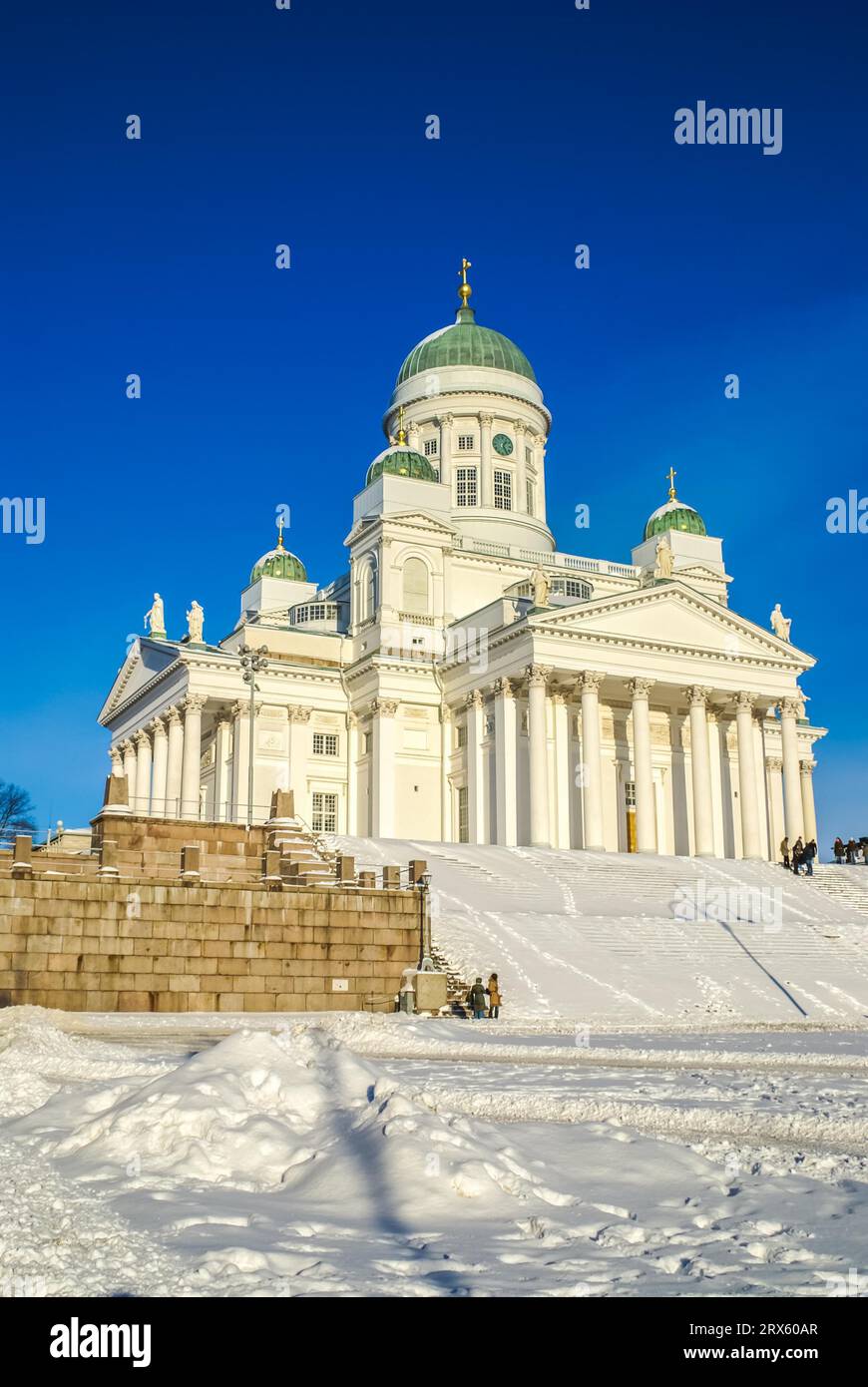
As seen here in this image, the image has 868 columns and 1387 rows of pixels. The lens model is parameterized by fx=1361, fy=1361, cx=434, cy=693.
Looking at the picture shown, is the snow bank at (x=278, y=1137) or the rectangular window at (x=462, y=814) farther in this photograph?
the rectangular window at (x=462, y=814)

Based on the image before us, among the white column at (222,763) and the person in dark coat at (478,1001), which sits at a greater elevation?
the white column at (222,763)

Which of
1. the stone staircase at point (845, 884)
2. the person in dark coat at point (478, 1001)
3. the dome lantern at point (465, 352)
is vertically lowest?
the person in dark coat at point (478, 1001)

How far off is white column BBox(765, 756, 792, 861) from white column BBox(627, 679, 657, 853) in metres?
10.7

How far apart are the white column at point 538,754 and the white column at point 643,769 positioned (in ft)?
12.4

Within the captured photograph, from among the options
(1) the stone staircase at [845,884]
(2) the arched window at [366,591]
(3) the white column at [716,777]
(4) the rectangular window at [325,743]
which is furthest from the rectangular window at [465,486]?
(1) the stone staircase at [845,884]

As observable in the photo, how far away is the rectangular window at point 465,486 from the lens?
7188 centimetres

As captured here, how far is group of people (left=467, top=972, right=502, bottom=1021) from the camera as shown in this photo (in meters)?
28.6

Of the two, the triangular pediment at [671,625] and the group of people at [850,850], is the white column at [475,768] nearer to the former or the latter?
the triangular pediment at [671,625]

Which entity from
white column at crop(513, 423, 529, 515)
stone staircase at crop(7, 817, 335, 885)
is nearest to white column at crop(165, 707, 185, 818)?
stone staircase at crop(7, 817, 335, 885)

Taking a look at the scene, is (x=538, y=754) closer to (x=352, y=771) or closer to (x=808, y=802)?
(x=352, y=771)

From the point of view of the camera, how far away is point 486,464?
236 feet

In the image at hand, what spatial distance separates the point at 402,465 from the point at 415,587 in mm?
6323

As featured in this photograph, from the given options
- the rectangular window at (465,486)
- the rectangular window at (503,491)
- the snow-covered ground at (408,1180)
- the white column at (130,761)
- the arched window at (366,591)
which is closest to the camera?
the snow-covered ground at (408,1180)

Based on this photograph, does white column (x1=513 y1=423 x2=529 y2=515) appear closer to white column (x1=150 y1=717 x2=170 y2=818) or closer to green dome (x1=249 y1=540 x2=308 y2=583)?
green dome (x1=249 y1=540 x2=308 y2=583)
